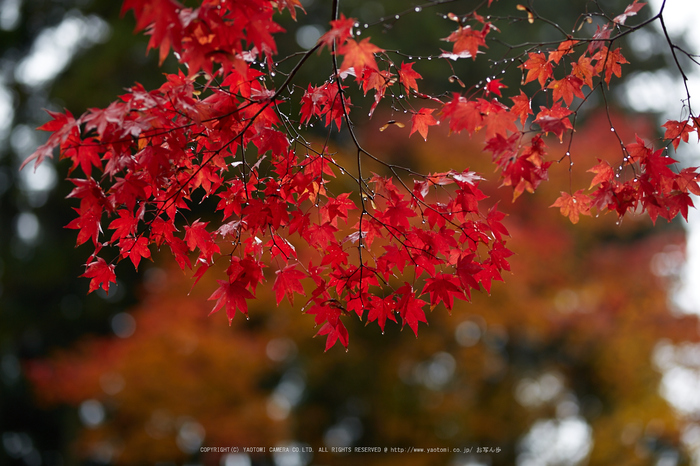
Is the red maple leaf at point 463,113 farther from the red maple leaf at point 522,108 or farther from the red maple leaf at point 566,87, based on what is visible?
the red maple leaf at point 566,87

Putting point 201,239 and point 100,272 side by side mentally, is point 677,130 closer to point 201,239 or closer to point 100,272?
point 201,239

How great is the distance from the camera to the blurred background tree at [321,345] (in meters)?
6.29

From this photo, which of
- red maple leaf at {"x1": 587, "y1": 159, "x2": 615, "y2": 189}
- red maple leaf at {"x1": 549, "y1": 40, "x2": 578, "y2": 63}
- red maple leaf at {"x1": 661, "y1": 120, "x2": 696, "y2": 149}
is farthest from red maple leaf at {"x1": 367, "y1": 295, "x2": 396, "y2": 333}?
red maple leaf at {"x1": 661, "y1": 120, "x2": 696, "y2": 149}

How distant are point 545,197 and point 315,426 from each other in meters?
4.50

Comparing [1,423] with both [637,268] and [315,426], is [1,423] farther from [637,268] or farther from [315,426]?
[637,268]

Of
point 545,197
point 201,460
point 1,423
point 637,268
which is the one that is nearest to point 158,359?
point 201,460

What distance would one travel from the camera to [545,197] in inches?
279

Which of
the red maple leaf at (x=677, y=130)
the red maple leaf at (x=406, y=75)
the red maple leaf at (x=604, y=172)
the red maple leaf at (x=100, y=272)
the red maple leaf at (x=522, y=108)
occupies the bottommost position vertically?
the red maple leaf at (x=100, y=272)

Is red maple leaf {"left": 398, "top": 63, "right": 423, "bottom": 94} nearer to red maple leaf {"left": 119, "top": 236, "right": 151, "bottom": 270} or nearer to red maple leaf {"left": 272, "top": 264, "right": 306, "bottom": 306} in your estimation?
red maple leaf {"left": 272, "top": 264, "right": 306, "bottom": 306}

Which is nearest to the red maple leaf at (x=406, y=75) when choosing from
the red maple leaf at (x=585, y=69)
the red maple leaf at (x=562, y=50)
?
the red maple leaf at (x=562, y=50)

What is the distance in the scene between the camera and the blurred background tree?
247 inches

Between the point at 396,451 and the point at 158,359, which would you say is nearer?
the point at 158,359

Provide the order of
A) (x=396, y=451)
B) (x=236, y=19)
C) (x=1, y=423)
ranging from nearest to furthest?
(x=236, y=19) < (x=396, y=451) < (x=1, y=423)

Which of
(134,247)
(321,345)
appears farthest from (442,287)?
(321,345)
